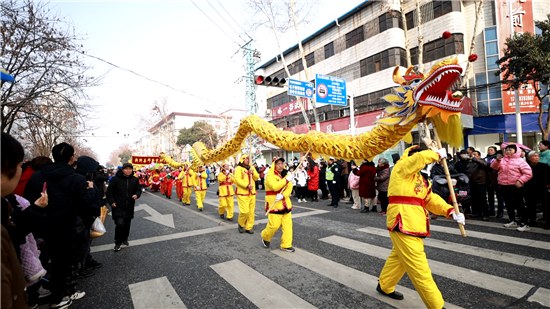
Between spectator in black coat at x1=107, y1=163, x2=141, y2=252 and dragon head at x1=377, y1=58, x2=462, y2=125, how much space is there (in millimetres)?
4958

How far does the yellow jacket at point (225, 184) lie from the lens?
26.4 ft

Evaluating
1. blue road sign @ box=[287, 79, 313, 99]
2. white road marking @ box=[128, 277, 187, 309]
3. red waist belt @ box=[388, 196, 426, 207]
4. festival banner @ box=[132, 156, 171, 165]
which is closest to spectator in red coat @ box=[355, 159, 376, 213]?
red waist belt @ box=[388, 196, 426, 207]

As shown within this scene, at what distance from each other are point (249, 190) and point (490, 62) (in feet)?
60.3

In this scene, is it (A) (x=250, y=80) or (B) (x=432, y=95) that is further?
(A) (x=250, y=80)

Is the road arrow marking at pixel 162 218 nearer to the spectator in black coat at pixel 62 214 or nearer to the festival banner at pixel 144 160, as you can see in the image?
the spectator in black coat at pixel 62 214

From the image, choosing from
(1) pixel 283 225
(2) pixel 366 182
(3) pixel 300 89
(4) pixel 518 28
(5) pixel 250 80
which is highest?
(5) pixel 250 80

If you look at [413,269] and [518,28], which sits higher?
[518,28]

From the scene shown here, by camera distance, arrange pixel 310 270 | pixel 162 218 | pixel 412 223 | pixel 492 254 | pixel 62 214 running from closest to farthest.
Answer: pixel 412 223 < pixel 62 214 < pixel 310 270 < pixel 492 254 < pixel 162 218

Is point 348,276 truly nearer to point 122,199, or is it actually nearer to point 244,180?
point 244,180

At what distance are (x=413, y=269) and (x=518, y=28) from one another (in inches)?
778

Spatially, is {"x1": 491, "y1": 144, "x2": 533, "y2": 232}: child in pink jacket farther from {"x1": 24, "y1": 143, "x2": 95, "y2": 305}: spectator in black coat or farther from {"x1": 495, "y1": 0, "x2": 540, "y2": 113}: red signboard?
{"x1": 495, "y1": 0, "x2": 540, "y2": 113}: red signboard

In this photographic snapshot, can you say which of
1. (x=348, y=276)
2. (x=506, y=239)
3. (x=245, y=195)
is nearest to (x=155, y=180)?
(x=245, y=195)

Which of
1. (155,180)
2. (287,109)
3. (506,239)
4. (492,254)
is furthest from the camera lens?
(287,109)

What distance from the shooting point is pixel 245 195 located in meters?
6.48
